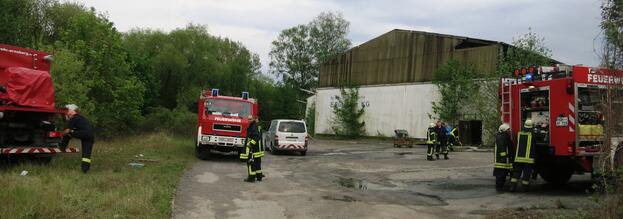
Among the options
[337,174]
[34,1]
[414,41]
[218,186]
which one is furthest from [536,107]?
[34,1]

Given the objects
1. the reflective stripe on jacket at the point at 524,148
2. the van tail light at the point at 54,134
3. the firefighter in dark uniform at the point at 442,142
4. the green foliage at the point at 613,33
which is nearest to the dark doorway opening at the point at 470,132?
the firefighter in dark uniform at the point at 442,142

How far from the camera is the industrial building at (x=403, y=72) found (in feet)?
126

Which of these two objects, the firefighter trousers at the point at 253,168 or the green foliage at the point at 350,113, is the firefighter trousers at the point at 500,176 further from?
the green foliage at the point at 350,113

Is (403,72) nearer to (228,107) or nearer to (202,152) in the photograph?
(228,107)

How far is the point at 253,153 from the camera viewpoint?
13336mm

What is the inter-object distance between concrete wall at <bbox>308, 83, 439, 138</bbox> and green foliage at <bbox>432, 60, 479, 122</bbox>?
1.79 metres

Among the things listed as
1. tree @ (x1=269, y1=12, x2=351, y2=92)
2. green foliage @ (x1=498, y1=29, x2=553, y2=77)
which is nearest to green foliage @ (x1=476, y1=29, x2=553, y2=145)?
green foliage @ (x1=498, y1=29, x2=553, y2=77)

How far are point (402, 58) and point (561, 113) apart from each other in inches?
1324

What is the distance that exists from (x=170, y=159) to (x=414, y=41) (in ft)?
95.3

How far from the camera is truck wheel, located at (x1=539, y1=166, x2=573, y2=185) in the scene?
42.8ft

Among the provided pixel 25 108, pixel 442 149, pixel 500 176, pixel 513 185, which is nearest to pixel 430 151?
pixel 442 149

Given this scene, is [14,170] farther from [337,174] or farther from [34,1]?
[34,1]

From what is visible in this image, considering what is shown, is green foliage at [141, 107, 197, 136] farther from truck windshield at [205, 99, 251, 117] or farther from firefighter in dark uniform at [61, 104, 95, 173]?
firefighter in dark uniform at [61, 104, 95, 173]

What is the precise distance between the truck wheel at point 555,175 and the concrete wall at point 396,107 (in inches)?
1091
